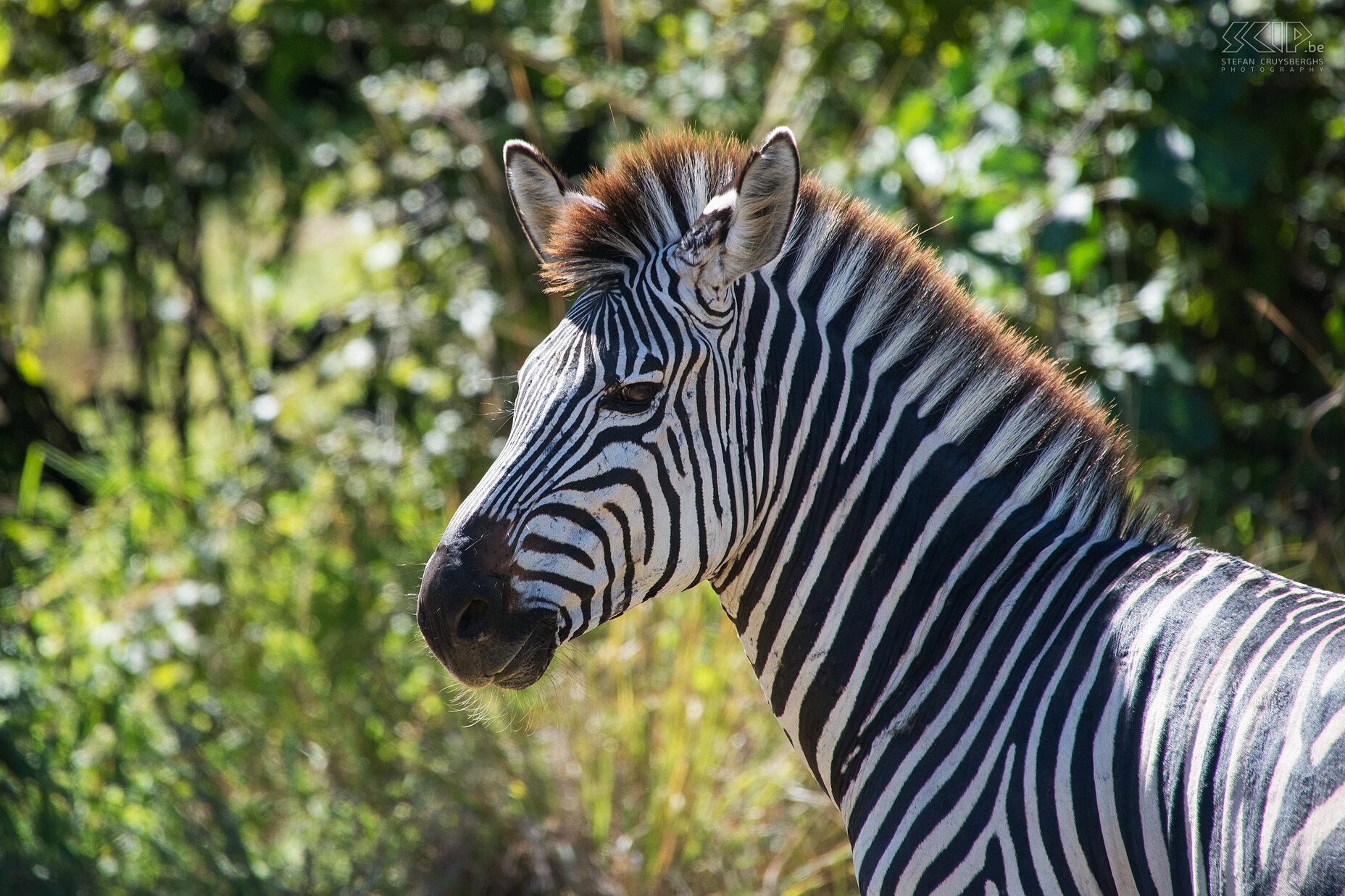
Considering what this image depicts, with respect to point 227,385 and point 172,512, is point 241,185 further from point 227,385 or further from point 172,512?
point 172,512

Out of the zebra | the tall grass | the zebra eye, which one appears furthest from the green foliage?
the zebra eye

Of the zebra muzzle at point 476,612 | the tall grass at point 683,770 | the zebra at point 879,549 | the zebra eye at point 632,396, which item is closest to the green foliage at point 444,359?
the tall grass at point 683,770

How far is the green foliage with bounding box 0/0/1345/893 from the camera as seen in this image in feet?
11.9

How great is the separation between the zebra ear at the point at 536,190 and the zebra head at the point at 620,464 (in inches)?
14.3

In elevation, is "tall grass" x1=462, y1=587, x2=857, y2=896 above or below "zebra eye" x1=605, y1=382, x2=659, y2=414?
below

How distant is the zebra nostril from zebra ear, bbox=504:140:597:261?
810 millimetres

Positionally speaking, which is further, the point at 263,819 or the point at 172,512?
the point at 172,512

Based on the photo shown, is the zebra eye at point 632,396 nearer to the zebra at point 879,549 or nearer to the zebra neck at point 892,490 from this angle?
the zebra at point 879,549

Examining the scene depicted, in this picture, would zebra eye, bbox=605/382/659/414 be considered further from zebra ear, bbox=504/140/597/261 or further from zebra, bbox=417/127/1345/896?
zebra ear, bbox=504/140/597/261

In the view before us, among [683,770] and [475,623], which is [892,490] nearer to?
[475,623]

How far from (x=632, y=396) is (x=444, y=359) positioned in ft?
11.0

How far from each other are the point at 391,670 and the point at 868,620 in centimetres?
298

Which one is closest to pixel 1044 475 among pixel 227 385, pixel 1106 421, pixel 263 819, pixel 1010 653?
pixel 1106 421

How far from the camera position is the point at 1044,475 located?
6.31ft
